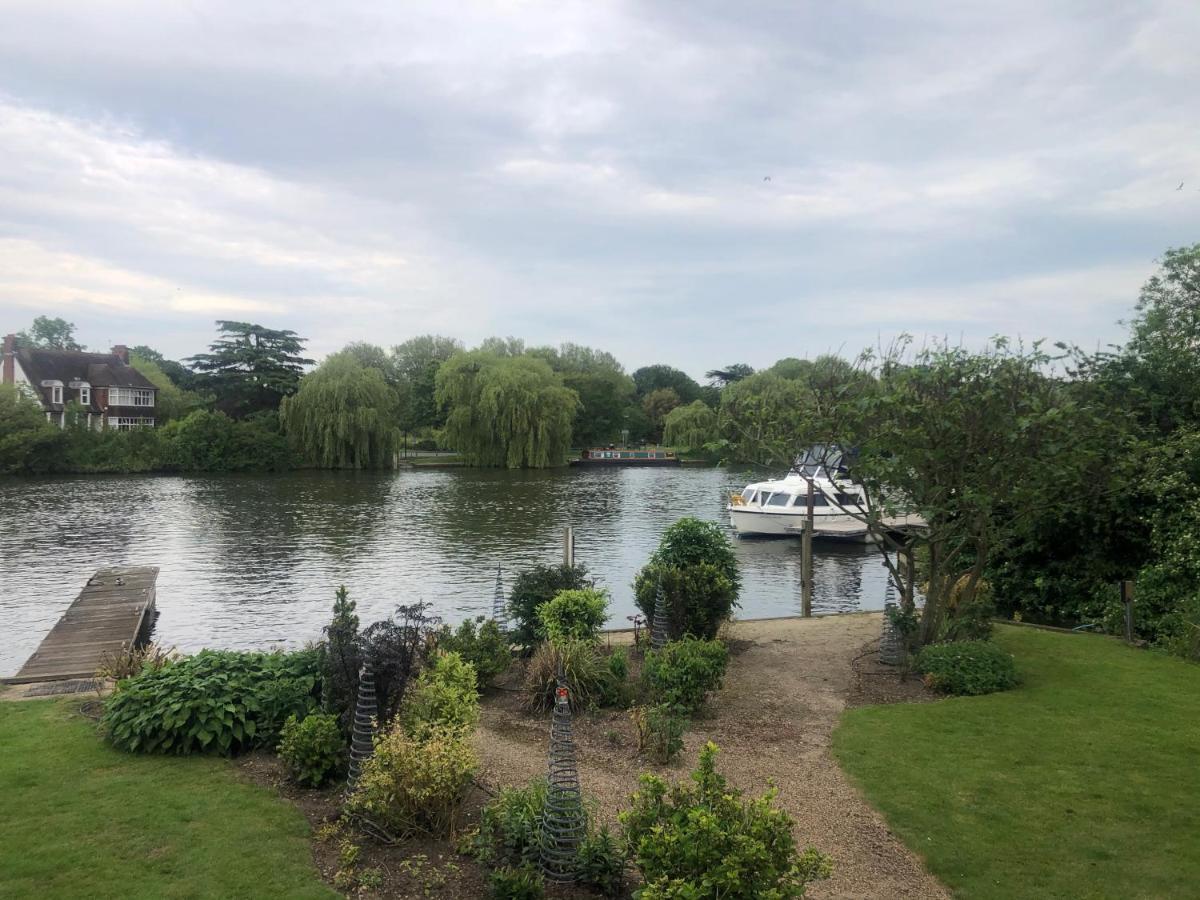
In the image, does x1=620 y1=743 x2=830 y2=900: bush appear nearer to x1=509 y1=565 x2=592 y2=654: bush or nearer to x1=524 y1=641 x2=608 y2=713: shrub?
x1=524 y1=641 x2=608 y2=713: shrub

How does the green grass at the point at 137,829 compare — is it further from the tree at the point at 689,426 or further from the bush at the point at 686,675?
the tree at the point at 689,426

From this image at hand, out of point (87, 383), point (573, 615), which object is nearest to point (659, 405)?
point (87, 383)

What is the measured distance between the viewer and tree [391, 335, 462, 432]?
273 feet

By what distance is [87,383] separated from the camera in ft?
254

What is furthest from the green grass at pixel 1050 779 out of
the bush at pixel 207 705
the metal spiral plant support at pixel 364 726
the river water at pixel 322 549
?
the river water at pixel 322 549

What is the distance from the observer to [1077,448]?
35.2ft

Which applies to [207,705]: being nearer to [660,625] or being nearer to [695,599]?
[660,625]

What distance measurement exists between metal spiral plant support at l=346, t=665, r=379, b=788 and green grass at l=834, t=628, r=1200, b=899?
4.40m

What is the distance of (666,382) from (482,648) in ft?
377

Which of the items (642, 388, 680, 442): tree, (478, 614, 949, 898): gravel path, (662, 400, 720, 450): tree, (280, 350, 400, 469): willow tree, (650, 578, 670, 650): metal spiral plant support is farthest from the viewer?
(642, 388, 680, 442): tree

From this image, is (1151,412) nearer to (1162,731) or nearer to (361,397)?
(1162,731)

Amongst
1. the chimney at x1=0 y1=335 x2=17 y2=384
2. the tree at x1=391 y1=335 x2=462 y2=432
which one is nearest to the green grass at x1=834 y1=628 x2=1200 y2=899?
the tree at x1=391 y1=335 x2=462 y2=432

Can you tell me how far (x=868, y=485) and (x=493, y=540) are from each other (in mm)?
21837

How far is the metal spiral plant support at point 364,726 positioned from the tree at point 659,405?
97620 millimetres
